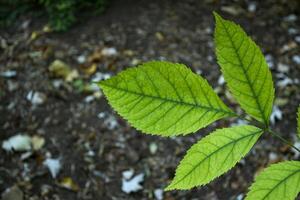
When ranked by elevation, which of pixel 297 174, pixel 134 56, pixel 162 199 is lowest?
pixel 162 199

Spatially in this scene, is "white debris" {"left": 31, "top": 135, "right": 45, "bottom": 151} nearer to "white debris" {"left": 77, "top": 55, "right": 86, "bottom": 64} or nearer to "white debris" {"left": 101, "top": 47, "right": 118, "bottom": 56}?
"white debris" {"left": 77, "top": 55, "right": 86, "bottom": 64}

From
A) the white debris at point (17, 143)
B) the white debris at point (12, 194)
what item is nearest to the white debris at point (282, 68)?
the white debris at point (17, 143)

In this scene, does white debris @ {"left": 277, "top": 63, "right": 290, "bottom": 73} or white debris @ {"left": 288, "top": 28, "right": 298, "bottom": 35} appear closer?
white debris @ {"left": 277, "top": 63, "right": 290, "bottom": 73}

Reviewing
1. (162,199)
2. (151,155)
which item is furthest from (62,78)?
(162,199)

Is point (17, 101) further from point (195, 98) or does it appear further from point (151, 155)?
point (195, 98)

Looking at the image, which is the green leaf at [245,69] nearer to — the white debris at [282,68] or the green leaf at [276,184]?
the green leaf at [276,184]

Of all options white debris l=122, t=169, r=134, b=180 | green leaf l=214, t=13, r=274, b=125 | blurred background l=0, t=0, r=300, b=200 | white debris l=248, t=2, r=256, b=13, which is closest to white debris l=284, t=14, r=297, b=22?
blurred background l=0, t=0, r=300, b=200
